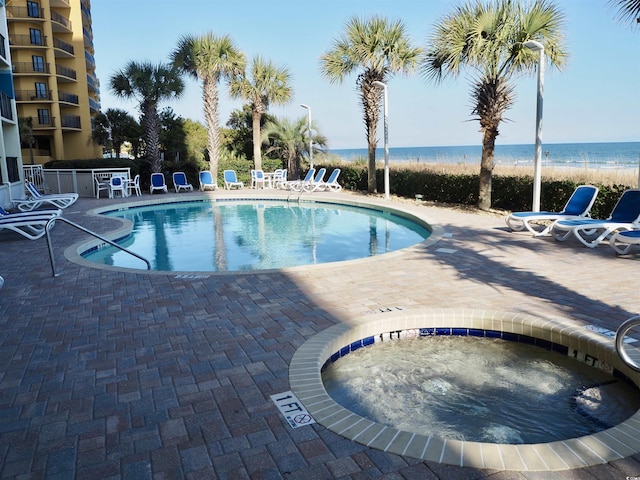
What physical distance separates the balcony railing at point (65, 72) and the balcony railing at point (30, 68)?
959mm

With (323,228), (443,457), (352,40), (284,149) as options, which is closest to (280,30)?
(284,149)

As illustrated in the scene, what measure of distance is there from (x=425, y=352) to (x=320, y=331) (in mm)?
988

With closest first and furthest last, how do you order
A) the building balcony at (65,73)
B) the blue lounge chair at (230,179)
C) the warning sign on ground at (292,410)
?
the warning sign on ground at (292,410), the blue lounge chair at (230,179), the building balcony at (65,73)

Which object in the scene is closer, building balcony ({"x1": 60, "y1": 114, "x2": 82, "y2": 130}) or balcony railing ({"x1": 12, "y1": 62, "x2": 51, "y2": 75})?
balcony railing ({"x1": 12, "y1": 62, "x2": 51, "y2": 75})

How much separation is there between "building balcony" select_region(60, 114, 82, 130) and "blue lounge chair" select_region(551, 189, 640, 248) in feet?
126

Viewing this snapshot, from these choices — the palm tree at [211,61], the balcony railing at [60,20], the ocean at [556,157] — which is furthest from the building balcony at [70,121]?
the ocean at [556,157]

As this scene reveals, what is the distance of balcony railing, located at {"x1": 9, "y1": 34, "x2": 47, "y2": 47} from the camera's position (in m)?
35.0

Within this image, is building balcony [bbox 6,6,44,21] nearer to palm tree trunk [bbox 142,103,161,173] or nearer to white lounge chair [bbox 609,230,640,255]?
palm tree trunk [bbox 142,103,161,173]

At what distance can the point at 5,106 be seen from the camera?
16750mm

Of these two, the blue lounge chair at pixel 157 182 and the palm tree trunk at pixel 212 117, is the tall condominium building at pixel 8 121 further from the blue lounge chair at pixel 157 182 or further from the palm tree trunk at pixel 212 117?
the palm tree trunk at pixel 212 117

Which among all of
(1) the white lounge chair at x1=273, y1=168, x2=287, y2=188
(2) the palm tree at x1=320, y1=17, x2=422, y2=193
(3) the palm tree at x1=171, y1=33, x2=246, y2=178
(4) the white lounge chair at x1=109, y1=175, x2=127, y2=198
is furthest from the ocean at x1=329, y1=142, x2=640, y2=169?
(4) the white lounge chair at x1=109, y1=175, x2=127, y2=198

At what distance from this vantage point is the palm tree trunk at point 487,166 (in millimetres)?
12500

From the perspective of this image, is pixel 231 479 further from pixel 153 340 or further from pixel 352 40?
pixel 352 40

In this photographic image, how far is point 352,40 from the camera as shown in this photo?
1684 centimetres
